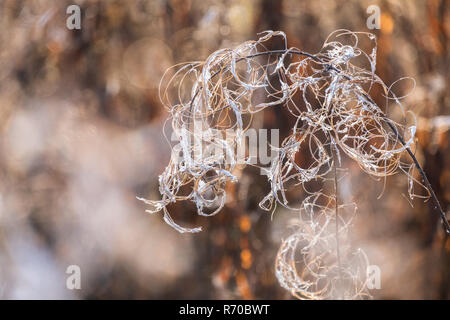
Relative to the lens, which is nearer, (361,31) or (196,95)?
(196,95)

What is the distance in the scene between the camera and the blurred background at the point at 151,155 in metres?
0.83

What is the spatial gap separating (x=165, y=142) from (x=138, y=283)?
33 centimetres

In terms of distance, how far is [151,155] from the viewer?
33.0 inches

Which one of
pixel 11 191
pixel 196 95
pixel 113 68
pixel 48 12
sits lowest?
pixel 11 191

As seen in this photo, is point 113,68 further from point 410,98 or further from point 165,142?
point 410,98

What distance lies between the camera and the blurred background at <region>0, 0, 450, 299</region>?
0.83m

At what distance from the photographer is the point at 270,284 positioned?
846mm

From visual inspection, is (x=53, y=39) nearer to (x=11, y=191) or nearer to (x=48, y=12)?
(x=48, y=12)

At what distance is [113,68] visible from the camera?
0.84 metres

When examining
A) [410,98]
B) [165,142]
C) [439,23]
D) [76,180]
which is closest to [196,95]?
[165,142]

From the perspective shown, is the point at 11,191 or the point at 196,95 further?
the point at 11,191

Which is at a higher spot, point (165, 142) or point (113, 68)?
point (113, 68)

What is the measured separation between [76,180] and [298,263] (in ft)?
1.79

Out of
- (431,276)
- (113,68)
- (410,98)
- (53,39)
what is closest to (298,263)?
(431,276)
